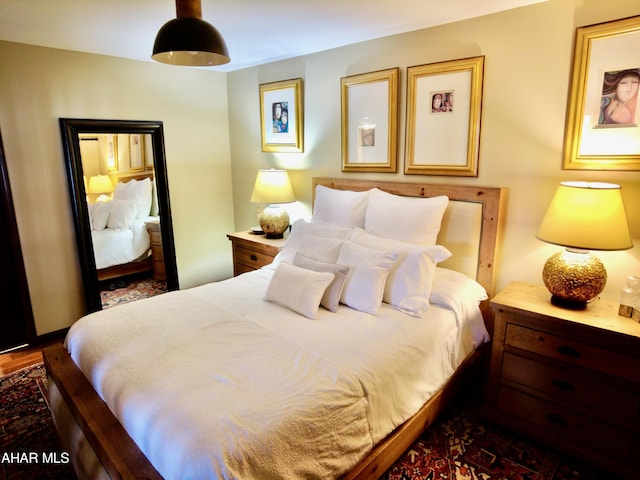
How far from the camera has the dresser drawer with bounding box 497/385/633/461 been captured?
1808 mm

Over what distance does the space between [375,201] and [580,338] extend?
1.45 metres

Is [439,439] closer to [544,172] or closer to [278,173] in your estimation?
[544,172]

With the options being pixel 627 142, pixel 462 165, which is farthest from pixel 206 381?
pixel 627 142

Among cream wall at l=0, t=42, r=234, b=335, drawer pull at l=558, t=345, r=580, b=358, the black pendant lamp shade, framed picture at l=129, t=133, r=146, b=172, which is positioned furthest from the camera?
framed picture at l=129, t=133, r=146, b=172

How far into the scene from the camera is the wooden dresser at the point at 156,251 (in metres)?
3.76

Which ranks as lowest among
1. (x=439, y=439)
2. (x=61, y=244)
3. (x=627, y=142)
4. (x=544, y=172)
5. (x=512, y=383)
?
(x=439, y=439)

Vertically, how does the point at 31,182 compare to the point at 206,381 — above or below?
above

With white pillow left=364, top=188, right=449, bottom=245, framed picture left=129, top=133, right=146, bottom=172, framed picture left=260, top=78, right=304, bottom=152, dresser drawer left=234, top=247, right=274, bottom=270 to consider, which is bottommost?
dresser drawer left=234, top=247, right=274, bottom=270

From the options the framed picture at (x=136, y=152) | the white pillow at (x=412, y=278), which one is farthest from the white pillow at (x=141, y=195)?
the white pillow at (x=412, y=278)

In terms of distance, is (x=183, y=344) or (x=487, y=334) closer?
(x=183, y=344)

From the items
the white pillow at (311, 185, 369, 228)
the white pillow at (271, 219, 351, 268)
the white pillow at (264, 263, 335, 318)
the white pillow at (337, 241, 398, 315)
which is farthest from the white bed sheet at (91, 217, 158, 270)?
the white pillow at (337, 241, 398, 315)

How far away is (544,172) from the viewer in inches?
88.4

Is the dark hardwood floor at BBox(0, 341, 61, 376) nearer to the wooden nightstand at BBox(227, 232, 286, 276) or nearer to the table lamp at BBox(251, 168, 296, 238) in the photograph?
the wooden nightstand at BBox(227, 232, 286, 276)

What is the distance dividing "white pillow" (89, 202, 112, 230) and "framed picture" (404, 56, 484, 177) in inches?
101
